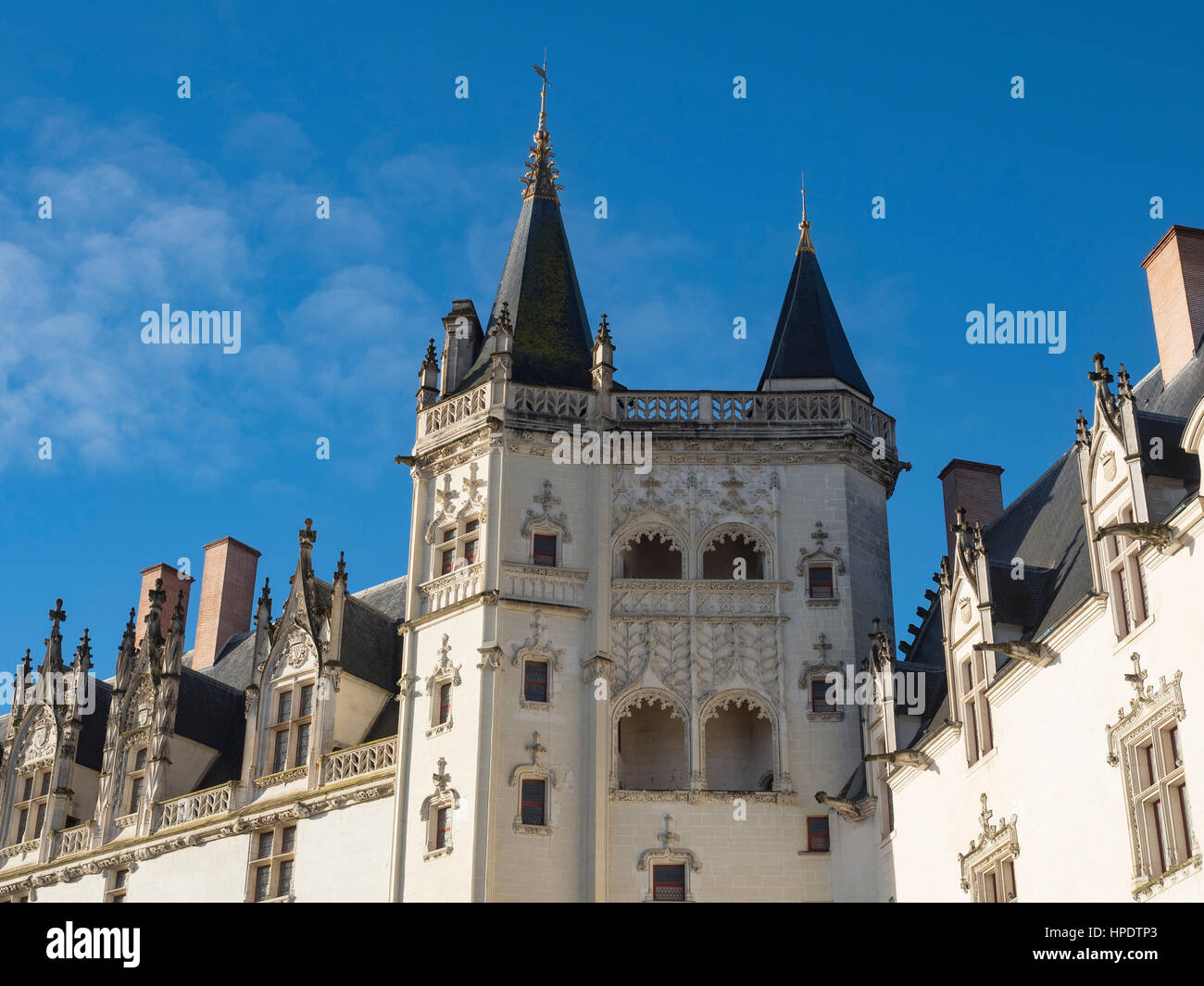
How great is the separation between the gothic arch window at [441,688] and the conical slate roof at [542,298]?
18.1 feet

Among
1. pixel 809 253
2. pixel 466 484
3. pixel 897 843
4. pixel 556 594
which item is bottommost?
pixel 897 843

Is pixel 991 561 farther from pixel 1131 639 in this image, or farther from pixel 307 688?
pixel 307 688

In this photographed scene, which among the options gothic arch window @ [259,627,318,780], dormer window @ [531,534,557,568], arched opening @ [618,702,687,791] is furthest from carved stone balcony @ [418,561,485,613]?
arched opening @ [618,702,687,791]

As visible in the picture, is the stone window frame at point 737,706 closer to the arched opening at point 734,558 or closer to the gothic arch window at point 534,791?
the arched opening at point 734,558

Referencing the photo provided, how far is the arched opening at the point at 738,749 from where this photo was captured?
28.5 metres

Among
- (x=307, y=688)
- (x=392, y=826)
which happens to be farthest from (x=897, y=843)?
(x=307, y=688)

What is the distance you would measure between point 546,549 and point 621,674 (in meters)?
2.73

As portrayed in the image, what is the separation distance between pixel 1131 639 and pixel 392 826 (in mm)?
13914

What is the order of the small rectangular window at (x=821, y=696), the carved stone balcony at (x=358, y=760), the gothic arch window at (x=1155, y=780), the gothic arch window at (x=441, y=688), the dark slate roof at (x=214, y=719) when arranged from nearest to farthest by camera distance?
the gothic arch window at (x=1155, y=780)
the small rectangular window at (x=821, y=696)
the gothic arch window at (x=441, y=688)
the carved stone balcony at (x=358, y=760)
the dark slate roof at (x=214, y=719)

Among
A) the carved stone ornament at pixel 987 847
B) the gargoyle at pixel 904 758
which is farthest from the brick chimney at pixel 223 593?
the carved stone ornament at pixel 987 847

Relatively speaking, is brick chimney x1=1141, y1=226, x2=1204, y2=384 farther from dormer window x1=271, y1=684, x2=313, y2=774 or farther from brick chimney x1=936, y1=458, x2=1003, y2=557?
dormer window x1=271, y1=684, x2=313, y2=774

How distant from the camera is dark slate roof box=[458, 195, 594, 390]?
31.5m

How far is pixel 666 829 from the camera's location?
1064 inches
